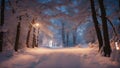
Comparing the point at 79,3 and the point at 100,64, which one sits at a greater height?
the point at 79,3

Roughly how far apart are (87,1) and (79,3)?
1124mm

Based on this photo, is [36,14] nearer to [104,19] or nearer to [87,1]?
[87,1]

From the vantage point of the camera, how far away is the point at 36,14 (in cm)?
2211

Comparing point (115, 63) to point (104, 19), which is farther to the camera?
point (104, 19)

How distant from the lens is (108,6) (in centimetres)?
2119

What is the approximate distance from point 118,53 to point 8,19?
40.3 feet

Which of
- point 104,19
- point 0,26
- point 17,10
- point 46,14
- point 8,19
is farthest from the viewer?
point 46,14

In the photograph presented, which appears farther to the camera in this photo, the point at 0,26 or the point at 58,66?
the point at 0,26

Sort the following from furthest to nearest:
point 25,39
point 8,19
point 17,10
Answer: point 25,39 < point 8,19 < point 17,10

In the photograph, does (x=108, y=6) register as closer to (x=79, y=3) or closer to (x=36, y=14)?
(x=79, y=3)

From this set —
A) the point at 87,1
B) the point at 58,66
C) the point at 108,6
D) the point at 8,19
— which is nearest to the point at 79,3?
the point at 87,1

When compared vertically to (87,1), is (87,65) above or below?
below

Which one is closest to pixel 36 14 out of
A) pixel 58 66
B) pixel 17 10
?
pixel 17 10

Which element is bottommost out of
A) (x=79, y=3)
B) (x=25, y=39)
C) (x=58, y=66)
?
(x=58, y=66)
